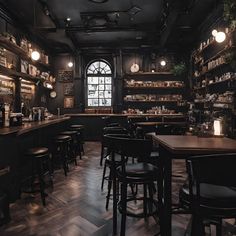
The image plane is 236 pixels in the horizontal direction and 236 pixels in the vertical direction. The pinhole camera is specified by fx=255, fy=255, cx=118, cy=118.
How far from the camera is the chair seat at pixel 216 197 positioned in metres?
1.59

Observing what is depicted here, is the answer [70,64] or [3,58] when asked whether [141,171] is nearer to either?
[3,58]

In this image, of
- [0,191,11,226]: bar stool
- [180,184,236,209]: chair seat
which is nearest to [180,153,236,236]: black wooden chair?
[180,184,236,209]: chair seat

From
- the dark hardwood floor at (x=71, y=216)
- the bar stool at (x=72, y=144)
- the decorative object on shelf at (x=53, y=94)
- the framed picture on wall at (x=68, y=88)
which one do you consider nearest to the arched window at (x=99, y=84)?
the framed picture on wall at (x=68, y=88)

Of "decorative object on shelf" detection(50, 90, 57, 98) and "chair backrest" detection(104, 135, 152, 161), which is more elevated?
"decorative object on shelf" detection(50, 90, 57, 98)

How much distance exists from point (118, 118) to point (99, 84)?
1.73m

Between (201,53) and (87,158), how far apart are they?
13.9 feet

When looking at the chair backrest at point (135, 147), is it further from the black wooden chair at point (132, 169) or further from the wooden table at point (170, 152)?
the wooden table at point (170, 152)

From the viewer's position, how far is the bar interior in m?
2.20

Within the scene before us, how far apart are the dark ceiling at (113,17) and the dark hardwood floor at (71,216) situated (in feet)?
12.6

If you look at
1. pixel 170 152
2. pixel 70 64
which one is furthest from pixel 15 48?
pixel 170 152

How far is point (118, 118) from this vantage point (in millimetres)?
8734

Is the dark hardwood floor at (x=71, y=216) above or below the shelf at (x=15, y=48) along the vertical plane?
below

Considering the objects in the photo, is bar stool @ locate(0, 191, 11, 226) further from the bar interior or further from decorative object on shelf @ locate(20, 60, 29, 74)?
decorative object on shelf @ locate(20, 60, 29, 74)

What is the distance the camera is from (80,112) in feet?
30.7
